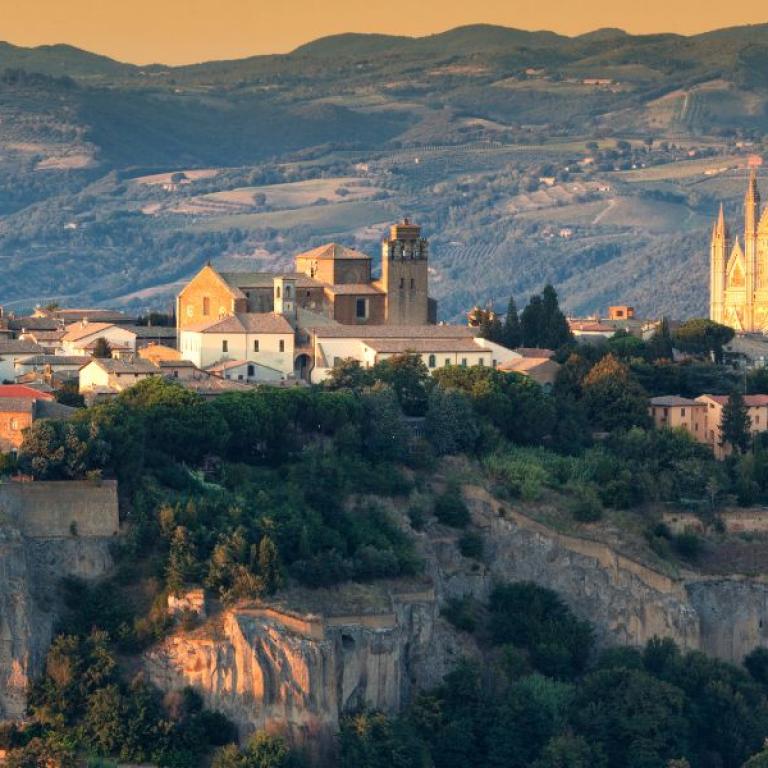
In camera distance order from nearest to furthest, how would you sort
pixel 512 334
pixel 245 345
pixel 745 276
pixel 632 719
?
pixel 632 719
pixel 245 345
pixel 512 334
pixel 745 276

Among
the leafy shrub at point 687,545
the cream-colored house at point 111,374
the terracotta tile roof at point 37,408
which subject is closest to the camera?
the terracotta tile roof at point 37,408

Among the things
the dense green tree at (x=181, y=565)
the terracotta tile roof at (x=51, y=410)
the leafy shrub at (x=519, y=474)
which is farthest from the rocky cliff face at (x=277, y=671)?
the leafy shrub at (x=519, y=474)

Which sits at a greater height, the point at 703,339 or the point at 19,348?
the point at 19,348

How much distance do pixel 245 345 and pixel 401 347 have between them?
3.80m

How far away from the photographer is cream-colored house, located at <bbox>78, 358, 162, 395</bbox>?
6944 centimetres

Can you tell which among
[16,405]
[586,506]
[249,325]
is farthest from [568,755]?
[249,325]

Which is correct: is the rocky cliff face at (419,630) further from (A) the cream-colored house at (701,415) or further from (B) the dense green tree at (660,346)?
(B) the dense green tree at (660,346)

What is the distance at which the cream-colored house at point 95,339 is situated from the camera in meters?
77.1

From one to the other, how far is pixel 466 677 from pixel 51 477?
28.2 ft

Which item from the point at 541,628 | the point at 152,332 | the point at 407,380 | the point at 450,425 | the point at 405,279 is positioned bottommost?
the point at 541,628

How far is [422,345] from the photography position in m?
76.1

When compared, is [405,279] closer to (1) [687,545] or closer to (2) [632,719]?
(1) [687,545]

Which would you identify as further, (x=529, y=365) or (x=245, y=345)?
(x=529, y=365)

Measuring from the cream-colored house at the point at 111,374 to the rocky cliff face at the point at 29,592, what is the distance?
35.7 feet
